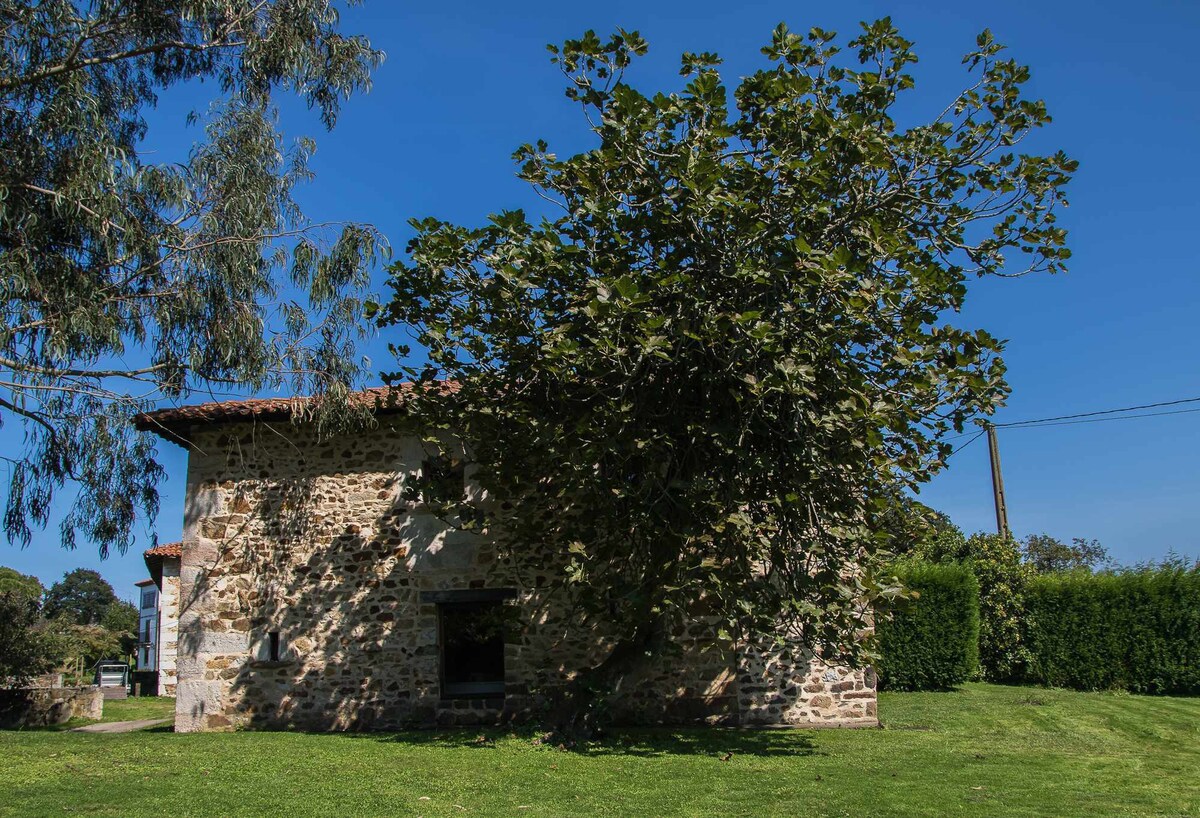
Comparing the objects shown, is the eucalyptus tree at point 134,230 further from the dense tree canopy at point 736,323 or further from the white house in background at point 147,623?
the white house in background at point 147,623

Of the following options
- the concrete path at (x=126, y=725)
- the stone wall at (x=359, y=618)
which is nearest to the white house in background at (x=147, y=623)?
the concrete path at (x=126, y=725)

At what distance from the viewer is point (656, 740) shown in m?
10.3

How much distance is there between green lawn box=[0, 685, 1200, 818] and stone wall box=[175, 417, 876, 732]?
743mm

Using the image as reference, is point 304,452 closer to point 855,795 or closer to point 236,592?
point 236,592

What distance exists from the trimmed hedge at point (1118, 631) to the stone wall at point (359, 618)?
671 cm

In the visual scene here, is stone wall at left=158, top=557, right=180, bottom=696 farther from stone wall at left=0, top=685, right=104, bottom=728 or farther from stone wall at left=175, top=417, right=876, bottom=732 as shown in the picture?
stone wall at left=175, top=417, right=876, bottom=732

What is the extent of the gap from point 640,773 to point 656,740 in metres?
2.09

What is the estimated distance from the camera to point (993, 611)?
1669 cm

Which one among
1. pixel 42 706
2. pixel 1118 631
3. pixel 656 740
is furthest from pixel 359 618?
pixel 1118 631

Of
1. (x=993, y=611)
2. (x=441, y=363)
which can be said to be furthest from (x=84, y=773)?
(x=993, y=611)

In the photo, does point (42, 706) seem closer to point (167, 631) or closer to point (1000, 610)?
point (167, 631)

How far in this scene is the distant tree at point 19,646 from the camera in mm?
14383

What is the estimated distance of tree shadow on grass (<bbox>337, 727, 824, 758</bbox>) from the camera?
31.4 feet

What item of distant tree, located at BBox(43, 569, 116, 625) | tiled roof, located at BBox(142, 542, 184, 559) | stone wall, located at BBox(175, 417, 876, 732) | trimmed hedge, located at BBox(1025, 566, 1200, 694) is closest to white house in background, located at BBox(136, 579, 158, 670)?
tiled roof, located at BBox(142, 542, 184, 559)
